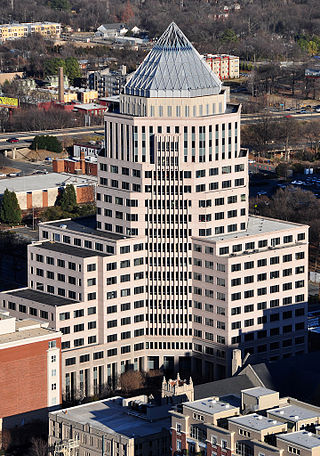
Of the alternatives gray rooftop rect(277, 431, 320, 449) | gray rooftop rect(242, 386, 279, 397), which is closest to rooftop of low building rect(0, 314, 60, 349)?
gray rooftop rect(242, 386, 279, 397)

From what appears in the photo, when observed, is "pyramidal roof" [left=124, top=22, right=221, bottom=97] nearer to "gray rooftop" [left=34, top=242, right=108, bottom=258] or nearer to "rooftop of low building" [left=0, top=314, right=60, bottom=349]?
"gray rooftop" [left=34, top=242, right=108, bottom=258]

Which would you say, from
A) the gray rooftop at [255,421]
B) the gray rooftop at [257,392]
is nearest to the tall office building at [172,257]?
the gray rooftop at [257,392]

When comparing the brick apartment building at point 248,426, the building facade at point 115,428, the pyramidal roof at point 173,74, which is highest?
the pyramidal roof at point 173,74

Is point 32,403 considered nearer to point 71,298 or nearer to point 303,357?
point 71,298

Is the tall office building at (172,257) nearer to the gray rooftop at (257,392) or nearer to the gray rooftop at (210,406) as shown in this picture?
the gray rooftop at (257,392)

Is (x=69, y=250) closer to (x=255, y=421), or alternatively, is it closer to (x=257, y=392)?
(x=257, y=392)

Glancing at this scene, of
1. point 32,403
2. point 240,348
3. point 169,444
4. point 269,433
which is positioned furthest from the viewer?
point 240,348

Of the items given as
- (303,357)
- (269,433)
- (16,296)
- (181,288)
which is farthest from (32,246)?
(269,433)
